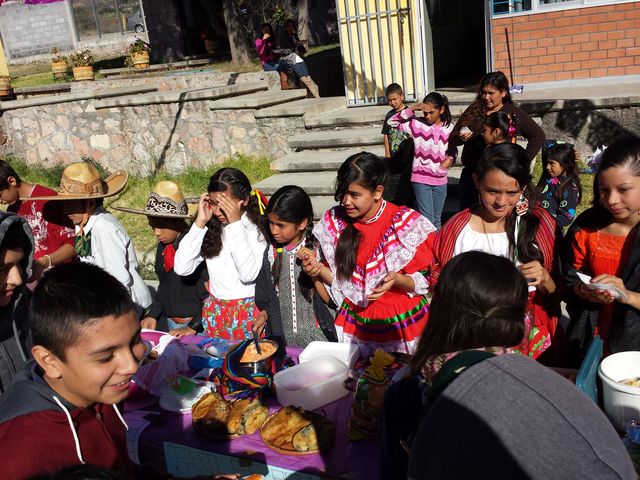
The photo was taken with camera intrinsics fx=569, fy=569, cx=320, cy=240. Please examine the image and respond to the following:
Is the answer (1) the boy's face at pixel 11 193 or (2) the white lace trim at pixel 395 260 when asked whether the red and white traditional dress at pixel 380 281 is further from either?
(1) the boy's face at pixel 11 193

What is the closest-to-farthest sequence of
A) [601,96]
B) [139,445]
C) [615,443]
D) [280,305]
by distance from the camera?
[615,443], [139,445], [280,305], [601,96]

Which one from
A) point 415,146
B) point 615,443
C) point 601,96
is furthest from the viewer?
point 601,96

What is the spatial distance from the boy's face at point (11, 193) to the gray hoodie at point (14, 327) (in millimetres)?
1771

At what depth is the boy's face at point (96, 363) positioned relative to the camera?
61.2 inches

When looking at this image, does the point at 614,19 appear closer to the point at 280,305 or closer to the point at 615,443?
the point at 280,305

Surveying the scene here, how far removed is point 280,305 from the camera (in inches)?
128

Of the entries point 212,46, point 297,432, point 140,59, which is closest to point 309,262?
point 297,432

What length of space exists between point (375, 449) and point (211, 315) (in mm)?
1681

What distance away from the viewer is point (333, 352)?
2.77 metres

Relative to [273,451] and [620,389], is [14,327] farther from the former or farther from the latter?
[620,389]

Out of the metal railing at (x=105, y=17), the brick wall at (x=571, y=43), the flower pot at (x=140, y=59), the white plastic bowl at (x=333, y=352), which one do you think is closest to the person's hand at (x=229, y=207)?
the white plastic bowl at (x=333, y=352)

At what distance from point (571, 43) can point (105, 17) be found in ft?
58.0

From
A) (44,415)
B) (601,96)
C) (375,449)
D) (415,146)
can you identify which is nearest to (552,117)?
(601,96)

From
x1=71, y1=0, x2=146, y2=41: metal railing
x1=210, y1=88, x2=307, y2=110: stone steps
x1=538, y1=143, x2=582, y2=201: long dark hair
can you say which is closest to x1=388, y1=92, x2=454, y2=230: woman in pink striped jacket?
x1=538, y1=143, x2=582, y2=201: long dark hair
